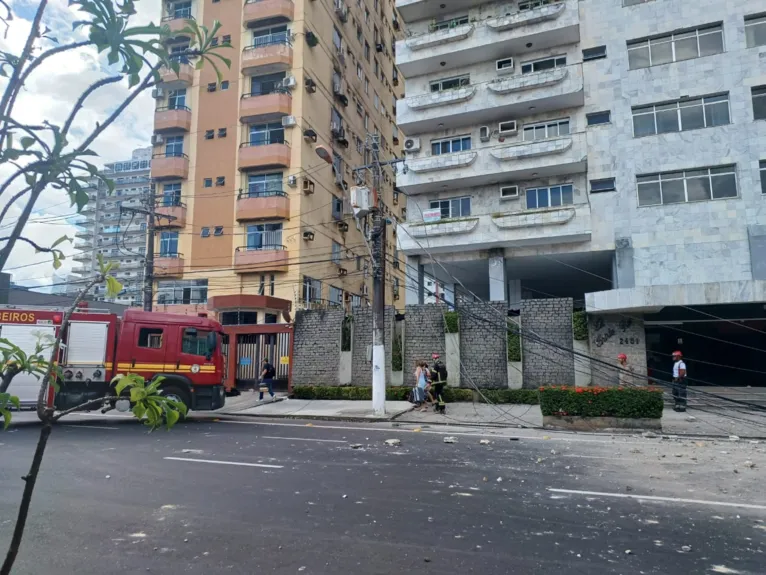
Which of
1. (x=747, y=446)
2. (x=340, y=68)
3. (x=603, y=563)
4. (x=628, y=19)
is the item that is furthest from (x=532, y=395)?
(x=340, y=68)

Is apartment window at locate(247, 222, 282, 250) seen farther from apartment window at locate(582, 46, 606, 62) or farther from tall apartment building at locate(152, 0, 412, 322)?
apartment window at locate(582, 46, 606, 62)

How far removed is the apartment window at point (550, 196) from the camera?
24.2 metres

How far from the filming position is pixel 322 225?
32344 millimetres

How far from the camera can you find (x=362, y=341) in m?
22.1

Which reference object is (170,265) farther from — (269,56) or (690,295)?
(690,295)

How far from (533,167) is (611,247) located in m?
5.08

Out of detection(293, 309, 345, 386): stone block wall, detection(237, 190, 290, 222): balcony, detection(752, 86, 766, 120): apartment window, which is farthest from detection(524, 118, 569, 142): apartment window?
detection(237, 190, 290, 222): balcony

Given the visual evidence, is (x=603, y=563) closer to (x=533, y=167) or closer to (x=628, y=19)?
(x=533, y=167)

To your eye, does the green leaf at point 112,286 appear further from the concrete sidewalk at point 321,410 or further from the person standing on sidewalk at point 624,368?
the person standing on sidewalk at point 624,368

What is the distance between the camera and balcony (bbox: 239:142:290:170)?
97.1 ft

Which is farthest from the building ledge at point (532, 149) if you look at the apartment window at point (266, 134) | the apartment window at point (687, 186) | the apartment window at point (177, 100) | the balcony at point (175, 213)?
the apartment window at point (177, 100)

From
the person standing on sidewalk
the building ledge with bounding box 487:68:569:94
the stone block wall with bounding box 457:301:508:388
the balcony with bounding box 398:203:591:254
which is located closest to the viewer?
the person standing on sidewalk

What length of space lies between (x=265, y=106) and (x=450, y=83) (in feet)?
35.9

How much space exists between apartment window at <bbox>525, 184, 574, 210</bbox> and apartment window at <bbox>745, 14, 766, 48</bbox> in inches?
350
